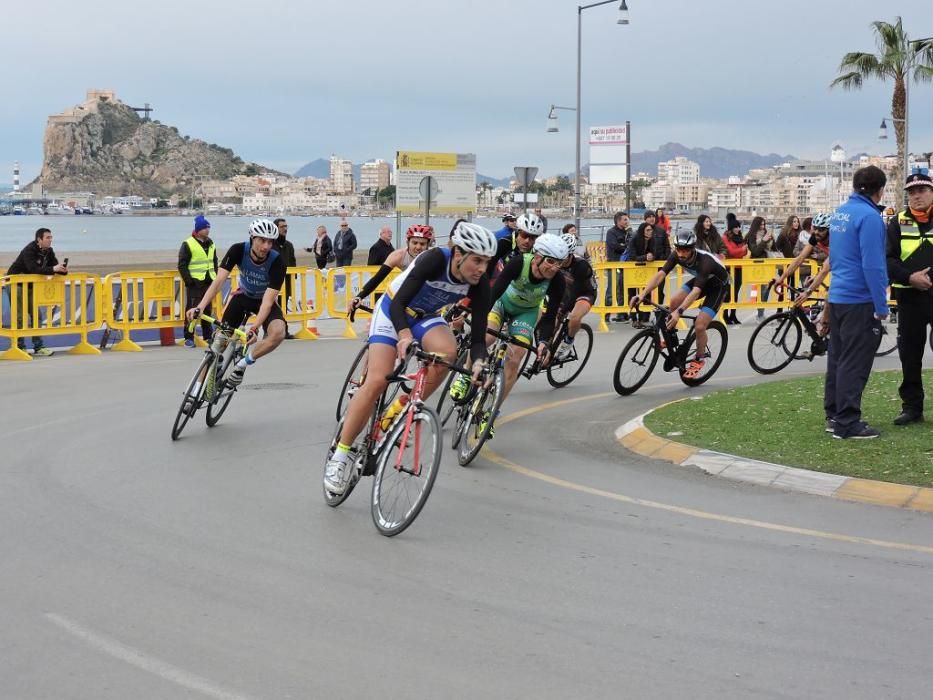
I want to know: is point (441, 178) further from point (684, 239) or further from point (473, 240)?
point (473, 240)

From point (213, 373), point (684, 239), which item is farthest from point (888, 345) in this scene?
point (213, 373)

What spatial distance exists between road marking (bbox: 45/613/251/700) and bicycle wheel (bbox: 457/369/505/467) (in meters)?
4.72

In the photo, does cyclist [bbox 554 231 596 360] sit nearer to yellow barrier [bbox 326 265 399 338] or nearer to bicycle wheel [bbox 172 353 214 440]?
A: bicycle wheel [bbox 172 353 214 440]

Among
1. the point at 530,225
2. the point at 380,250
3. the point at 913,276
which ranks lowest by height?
the point at 913,276

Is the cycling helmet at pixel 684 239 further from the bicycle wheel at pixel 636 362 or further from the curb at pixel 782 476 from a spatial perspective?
the curb at pixel 782 476

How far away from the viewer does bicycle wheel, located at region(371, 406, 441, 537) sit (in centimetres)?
752

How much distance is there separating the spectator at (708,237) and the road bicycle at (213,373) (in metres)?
13.9

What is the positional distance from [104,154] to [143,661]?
645 feet

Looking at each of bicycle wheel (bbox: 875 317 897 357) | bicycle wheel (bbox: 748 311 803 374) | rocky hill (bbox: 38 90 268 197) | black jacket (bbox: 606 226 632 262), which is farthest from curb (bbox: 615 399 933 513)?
rocky hill (bbox: 38 90 268 197)

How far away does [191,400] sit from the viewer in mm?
11703

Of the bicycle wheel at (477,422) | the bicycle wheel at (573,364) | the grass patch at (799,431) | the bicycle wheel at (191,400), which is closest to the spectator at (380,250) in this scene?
the bicycle wheel at (573,364)

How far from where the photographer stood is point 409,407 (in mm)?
7699

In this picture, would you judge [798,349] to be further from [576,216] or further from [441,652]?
[576,216]

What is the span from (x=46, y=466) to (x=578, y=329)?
7194 millimetres
